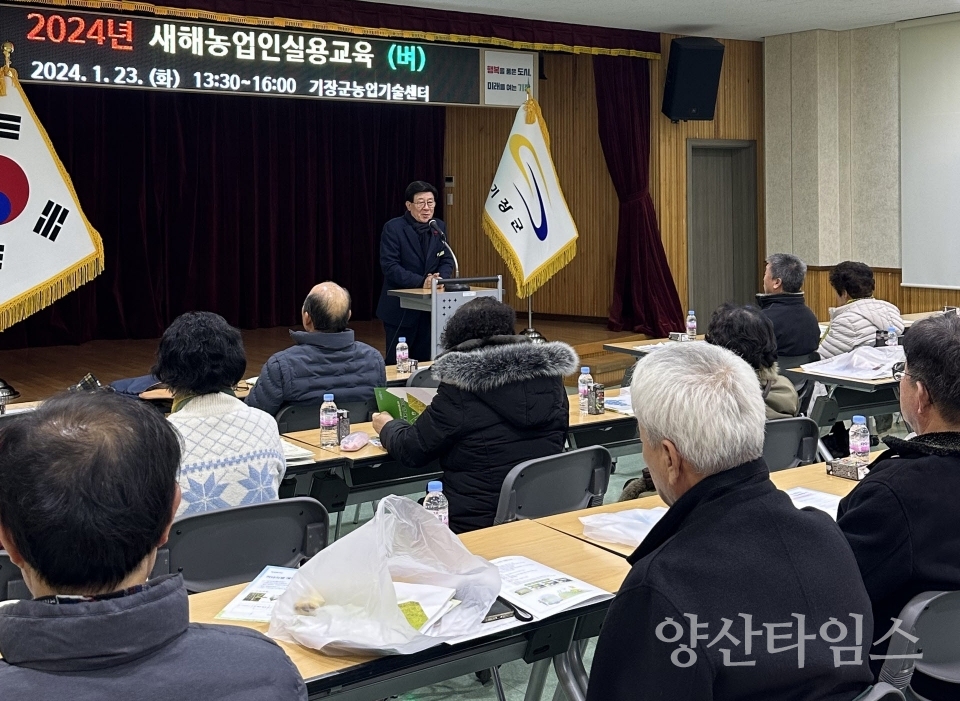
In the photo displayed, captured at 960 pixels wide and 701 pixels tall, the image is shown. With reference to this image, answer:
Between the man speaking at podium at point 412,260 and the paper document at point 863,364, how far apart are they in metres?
2.71

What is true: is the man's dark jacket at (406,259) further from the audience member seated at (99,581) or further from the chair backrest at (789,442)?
the audience member seated at (99,581)

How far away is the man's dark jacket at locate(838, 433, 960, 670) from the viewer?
6.42 ft

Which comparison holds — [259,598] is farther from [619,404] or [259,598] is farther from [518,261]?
[518,261]

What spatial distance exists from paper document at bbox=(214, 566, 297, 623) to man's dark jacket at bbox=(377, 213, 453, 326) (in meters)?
4.79

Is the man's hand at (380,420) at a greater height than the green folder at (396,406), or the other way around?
the green folder at (396,406)

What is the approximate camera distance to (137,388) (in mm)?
4441

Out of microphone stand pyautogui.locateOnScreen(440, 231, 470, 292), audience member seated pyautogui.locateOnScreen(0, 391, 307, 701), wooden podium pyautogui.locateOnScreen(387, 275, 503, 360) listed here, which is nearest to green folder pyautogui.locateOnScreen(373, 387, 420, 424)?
audience member seated pyautogui.locateOnScreen(0, 391, 307, 701)

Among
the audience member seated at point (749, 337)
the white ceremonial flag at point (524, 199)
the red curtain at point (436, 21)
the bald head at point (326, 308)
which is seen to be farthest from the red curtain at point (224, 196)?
the audience member seated at point (749, 337)

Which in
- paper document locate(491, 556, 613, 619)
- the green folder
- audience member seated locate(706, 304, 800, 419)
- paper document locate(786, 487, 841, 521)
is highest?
audience member seated locate(706, 304, 800, 419)

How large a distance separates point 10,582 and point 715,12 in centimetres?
761

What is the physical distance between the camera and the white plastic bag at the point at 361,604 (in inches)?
73.7

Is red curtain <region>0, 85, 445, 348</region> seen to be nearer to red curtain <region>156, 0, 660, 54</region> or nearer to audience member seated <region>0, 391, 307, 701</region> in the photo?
red curtain <region>156, 0, 660, 54</region>

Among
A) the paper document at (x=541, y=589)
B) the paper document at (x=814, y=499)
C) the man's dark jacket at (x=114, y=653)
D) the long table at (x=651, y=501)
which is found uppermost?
the man's dark jacket at (x=114, y=653)

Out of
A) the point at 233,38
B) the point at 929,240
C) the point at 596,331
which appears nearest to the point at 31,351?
the point at 233,38
